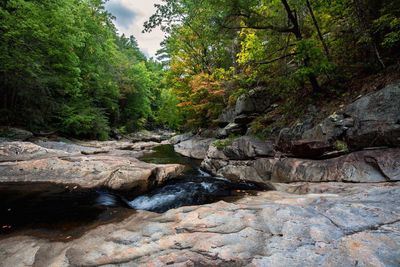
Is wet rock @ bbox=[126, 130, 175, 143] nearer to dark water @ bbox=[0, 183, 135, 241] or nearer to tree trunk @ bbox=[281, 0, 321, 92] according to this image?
dark water @ bbox=[0, 183, 135, 241]

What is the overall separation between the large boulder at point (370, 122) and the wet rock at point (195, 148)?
8.68 meters

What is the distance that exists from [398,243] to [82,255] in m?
3.68

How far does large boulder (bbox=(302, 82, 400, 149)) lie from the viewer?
17.6ft

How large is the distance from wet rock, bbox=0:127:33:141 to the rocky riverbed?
6.04 meters

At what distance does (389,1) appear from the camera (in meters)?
6.28

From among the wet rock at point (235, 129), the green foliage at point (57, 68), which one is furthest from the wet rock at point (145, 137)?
the wet rock at point (235, 129)

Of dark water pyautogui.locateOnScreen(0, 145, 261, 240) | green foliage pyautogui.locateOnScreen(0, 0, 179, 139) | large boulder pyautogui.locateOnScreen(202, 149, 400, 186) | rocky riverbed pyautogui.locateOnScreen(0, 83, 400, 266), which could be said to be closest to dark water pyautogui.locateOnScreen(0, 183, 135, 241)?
dark water pyautogui.locateOnScreen(0, 145, 261, 240)

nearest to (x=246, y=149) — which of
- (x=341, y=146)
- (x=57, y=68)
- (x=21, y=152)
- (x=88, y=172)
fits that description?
(x=341, y=146)

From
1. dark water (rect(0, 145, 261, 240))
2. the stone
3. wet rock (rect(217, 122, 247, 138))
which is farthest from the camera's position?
wet rock (rect(217, 122, 247, 138))

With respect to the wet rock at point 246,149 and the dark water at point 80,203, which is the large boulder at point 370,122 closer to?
the wet rock at point 246,149

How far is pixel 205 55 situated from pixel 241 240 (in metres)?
17.4

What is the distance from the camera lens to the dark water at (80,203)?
412 centimetres

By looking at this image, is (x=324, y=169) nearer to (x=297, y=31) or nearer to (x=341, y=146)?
(x=341, y=146)

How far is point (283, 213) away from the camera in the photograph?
11.8 ft
